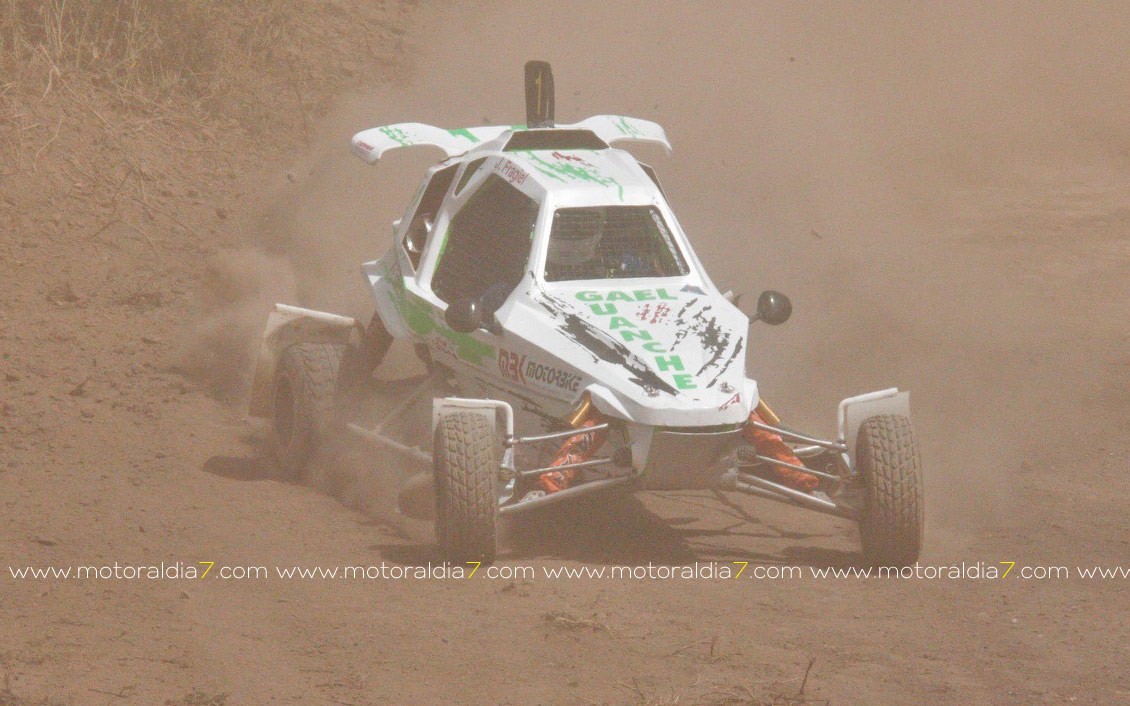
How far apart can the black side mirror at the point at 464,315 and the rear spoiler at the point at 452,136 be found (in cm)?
161

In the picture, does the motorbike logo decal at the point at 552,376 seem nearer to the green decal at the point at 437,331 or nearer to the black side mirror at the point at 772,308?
the green decal at the point at 437,331

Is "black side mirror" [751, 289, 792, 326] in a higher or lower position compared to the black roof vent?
lower

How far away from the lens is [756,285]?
12.6 metres

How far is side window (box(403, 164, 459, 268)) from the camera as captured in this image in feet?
29.7

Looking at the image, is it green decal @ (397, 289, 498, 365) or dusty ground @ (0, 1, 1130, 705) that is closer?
dusty ground @ (0, 1, 1130, 705)

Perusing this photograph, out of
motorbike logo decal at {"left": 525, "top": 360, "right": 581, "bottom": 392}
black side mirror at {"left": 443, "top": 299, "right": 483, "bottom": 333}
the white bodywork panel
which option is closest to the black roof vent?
black side mirror at {"left": 443, "top": 299, "right": 483, "bottom": 333}

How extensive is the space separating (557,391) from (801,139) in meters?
9.71

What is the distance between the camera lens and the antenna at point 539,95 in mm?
9148

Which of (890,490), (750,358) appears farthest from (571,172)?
(750,358)

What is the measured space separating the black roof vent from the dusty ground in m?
2.03

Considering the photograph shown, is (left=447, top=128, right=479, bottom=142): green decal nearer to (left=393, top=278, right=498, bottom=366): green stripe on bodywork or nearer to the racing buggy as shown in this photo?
the racing buggy

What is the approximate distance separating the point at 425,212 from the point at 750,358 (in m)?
2.93

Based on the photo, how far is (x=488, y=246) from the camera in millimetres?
8398

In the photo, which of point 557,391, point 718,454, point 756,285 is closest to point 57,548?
point 557,391
